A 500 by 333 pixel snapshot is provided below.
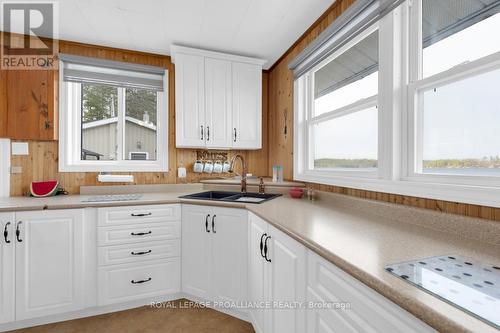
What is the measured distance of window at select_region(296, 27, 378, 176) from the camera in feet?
5.40

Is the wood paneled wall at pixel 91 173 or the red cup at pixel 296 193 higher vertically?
the wood paneled wall at pixel 91 173

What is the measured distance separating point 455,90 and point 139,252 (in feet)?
7.83

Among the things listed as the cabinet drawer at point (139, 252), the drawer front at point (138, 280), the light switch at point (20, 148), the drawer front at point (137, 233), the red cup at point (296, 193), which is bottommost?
the drawer front at point (138, 280)

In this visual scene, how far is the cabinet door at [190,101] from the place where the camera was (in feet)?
8.14

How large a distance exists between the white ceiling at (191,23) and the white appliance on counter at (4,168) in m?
1.16

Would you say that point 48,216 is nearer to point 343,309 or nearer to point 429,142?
point 343,309

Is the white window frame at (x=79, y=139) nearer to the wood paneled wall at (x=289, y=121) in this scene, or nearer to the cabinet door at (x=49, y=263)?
the cabinet door at (x=49, y=263)

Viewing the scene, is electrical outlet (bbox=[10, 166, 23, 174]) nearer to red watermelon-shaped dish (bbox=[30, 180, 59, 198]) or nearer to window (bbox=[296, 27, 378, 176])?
red watermelon-shaped dish (bbox=[30, 180, 59, 198])

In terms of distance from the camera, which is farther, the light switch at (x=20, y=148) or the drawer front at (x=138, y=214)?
the light switch at (x=20, y=148)

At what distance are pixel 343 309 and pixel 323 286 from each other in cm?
13

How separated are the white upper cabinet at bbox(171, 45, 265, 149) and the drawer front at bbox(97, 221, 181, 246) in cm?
87

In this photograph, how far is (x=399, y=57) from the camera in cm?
138

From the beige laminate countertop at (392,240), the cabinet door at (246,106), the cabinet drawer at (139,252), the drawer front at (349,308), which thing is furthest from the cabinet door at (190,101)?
the drawer front at (349,308)

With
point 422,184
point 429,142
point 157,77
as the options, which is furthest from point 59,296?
point 429,142
